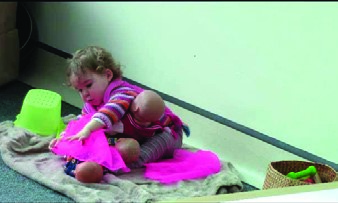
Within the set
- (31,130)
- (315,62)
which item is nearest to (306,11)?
(315,62)

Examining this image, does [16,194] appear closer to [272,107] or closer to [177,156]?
[177,156]

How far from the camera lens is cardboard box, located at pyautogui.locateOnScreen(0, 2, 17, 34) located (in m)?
1.98

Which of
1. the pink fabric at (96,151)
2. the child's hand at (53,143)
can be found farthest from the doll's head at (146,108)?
the child's hand at (53,143)

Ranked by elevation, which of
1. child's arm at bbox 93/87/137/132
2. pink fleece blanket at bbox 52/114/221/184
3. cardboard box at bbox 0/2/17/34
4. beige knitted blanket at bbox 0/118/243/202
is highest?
cardboard box at bbox 0/2/17/34

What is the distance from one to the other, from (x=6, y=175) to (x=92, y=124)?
238mm

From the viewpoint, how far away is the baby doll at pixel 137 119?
152 cm

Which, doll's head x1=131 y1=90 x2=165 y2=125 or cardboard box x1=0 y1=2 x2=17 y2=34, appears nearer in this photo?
doll's head x1=131 y1=90 x2=165 y2=125

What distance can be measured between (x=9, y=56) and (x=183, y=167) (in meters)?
0.81

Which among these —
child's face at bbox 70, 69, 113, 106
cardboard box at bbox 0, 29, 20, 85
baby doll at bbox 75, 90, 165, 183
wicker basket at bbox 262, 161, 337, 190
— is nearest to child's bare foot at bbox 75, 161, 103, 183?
baby doll at bbox 75, 90, 165, 183

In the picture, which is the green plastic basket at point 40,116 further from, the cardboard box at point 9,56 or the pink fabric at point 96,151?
the cardboard box at point 9,56

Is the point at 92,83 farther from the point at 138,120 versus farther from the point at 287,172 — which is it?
the point at 287,172

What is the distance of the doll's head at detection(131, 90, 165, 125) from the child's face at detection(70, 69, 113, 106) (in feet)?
0.32

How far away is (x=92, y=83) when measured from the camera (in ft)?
5.24

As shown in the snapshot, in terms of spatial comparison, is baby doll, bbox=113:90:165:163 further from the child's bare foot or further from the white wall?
the white wall
